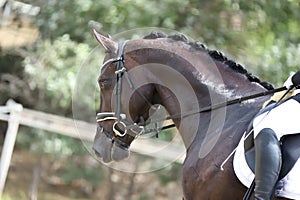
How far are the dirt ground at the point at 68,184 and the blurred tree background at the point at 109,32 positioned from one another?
134mm

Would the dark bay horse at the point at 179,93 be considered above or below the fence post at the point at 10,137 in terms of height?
below

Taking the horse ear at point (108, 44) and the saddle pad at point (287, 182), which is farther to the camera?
the horse ear at point (108, 44)

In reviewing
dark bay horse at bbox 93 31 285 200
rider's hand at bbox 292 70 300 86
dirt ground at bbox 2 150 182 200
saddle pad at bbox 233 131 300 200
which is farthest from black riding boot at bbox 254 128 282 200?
dirt ground at bbox 2 150 182 200

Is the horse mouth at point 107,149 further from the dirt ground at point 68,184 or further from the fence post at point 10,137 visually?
the dirt ground at point 68,184

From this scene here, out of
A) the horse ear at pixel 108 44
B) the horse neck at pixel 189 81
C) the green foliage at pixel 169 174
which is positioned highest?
the green foliage at pixel 169 174

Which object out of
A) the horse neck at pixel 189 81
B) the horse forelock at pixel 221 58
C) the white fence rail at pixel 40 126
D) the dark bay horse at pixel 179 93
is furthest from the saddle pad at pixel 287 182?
the white fence rail at pixel 40 126

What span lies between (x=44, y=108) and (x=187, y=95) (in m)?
5.22

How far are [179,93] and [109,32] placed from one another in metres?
3.22

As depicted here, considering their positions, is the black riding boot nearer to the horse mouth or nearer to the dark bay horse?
the dark bay horse

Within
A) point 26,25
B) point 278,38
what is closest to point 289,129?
point 278,38

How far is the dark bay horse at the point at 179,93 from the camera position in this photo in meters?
3.39

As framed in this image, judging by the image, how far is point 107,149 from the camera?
384 cm

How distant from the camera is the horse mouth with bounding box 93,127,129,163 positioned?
3820mm

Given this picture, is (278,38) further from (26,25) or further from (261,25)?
(26,25)
